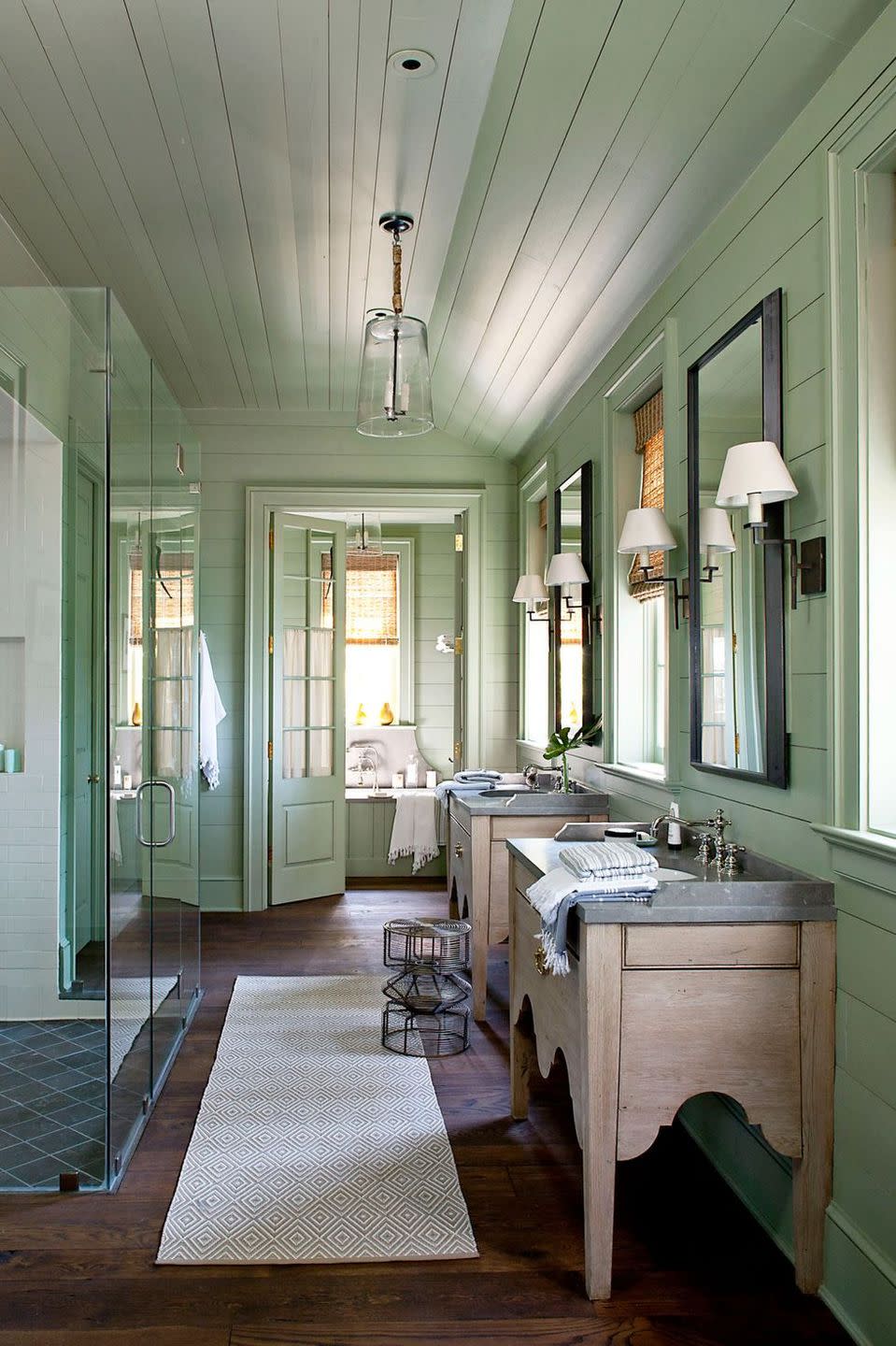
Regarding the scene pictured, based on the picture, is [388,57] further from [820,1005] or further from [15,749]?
[820,1005]

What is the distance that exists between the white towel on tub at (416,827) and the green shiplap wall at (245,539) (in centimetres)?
84

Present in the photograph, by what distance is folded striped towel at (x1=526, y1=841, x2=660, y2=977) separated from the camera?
2.13 m

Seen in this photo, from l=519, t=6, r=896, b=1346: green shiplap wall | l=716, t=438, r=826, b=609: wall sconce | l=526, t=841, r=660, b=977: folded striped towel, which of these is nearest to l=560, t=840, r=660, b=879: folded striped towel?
l=526, t=841, r=660, b=977: folded striped towel

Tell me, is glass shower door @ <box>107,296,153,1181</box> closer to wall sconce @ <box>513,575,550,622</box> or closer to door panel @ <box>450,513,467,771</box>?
wall sconce @ <box>513,575,550,622</box>

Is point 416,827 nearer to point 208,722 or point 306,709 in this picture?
point 306,709

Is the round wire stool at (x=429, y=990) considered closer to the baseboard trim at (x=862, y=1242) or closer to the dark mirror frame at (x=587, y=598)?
the dark mirror frame at (x=587, y=598)

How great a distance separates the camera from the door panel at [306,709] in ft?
19.5

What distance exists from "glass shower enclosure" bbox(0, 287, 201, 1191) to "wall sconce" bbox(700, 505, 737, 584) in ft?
5.35

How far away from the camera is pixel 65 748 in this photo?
266cm

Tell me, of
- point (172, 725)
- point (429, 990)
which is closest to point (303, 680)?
point (429, 990)

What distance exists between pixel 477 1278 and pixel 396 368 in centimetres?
273

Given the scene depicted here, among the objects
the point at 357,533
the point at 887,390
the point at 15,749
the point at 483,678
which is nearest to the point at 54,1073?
the point at 15,749

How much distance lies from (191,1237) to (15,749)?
49.5 inches

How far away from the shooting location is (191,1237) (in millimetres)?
2312
